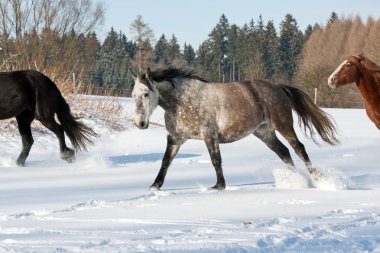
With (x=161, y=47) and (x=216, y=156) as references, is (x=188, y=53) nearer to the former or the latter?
(x=161, y=47)

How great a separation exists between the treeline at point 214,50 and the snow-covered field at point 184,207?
6648mm

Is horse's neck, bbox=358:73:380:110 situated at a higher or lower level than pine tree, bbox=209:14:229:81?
lower

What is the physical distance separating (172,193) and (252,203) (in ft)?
3.11

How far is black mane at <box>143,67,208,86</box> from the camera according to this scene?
625 centimetres

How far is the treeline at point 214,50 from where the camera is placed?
29.0 m

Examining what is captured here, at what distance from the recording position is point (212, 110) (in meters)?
6.27

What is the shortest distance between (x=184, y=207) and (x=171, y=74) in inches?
74.1

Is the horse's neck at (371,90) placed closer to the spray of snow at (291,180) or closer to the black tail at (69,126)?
the spray of snow at (291,180)

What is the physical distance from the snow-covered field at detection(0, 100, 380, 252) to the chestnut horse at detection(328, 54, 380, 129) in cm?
87

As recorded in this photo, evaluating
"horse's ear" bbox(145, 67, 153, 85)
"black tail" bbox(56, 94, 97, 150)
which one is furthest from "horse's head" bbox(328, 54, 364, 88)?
"black tail" bbox(56, 94, 97, 150)

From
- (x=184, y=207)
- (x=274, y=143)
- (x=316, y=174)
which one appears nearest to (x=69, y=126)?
(x=274, y=143)

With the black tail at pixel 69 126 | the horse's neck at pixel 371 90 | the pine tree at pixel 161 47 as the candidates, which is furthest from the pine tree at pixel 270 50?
the horse's neck at pixel 371 90

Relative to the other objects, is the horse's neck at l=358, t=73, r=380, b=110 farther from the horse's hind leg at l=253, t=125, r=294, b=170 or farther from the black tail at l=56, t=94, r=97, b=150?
the black tail at l=56, t=94, r=97, b=150

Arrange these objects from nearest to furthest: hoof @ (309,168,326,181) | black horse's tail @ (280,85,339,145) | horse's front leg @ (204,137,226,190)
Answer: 1. horse's front leg @ (204,137,226,190)
2. hoof @ (309,168,326,181)
3. black horse's tail @ (280,85,339,145)
